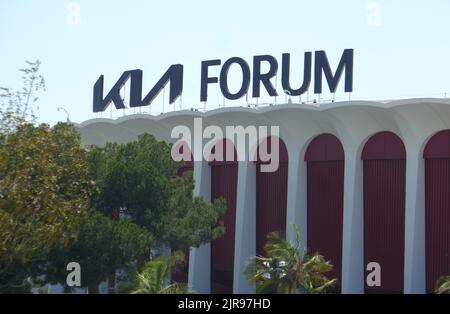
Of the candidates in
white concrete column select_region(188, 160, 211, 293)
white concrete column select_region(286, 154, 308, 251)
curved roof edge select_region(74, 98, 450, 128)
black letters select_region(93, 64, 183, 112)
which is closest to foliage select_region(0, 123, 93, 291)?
curved roof edge select_region(74, 98, 450, 128)

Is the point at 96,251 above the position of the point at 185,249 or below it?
above

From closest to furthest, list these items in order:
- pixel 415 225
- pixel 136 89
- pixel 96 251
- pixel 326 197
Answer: pixel 96 251
pixel 415 225
pixel 326 197
pixel 136 89

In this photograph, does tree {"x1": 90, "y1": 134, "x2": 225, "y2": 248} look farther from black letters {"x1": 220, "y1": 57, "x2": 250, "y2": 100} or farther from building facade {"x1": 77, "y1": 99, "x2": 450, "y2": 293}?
black letters {"x1": 220, "y1": 57, "x2": 250, "y2": 100}

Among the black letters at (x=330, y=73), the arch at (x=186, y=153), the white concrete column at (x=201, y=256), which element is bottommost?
the white concrete column at (x=201, y=256)

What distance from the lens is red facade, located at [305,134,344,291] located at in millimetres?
42062

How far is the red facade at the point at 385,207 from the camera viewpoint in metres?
39.7

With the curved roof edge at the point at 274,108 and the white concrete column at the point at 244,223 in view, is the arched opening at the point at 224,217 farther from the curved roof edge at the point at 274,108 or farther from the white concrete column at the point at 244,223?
the curved roof edge at the point at 274,108

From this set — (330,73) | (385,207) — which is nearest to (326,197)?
(385,207)

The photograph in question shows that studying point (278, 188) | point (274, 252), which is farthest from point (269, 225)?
point (274, 252)

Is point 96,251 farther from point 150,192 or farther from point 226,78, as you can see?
point 226,78

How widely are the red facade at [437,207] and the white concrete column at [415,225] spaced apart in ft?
1.18

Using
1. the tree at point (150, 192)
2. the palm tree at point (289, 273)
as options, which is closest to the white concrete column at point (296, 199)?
the tree at point (150, 192)

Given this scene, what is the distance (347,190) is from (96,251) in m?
13.2

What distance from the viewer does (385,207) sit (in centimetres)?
4019
